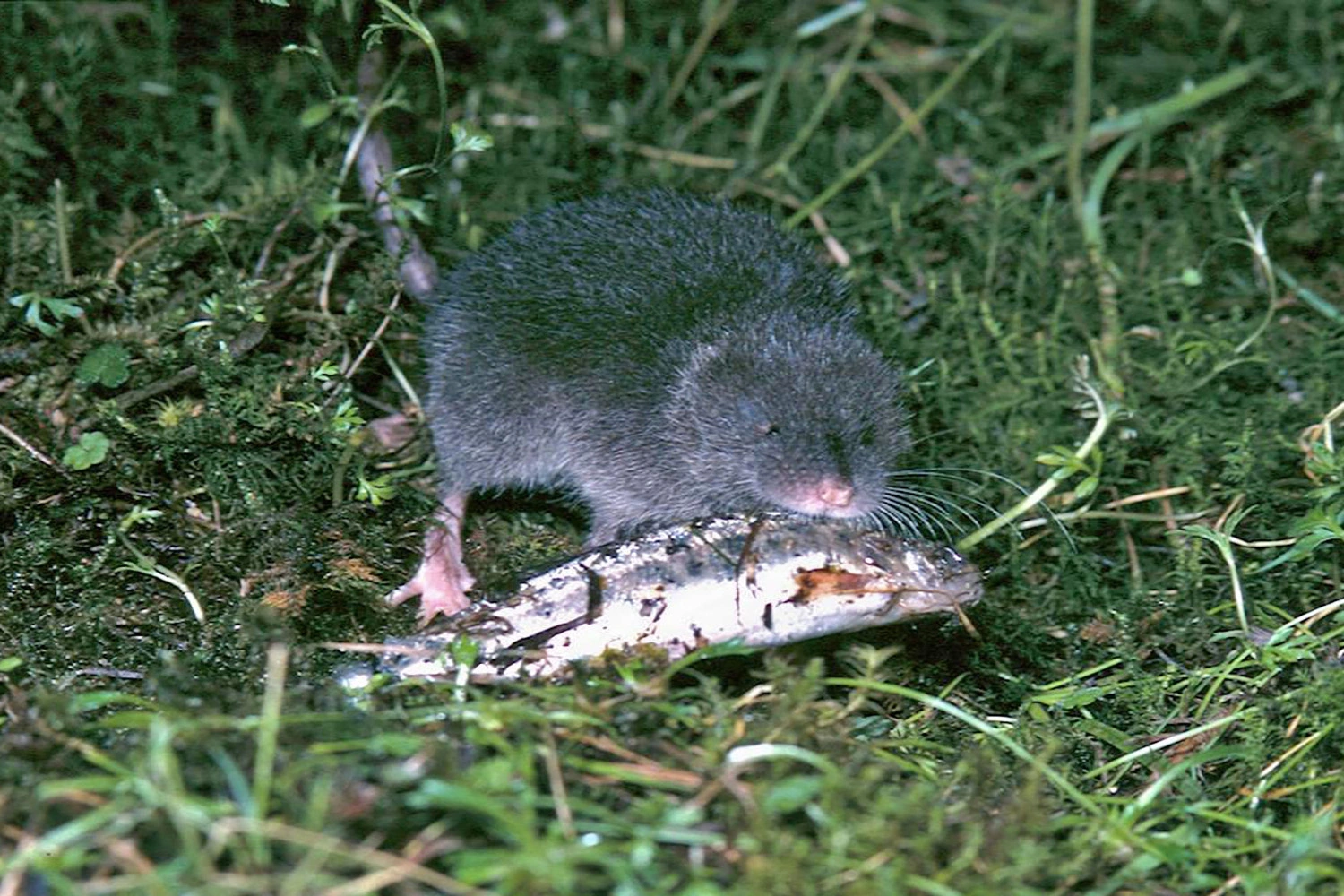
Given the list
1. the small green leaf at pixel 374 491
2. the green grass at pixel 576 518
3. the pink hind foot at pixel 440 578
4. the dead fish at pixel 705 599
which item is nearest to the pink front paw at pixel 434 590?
the pink hind foot at pixel 440 578

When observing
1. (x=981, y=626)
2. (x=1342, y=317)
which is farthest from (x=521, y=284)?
(x=1342, y=317)

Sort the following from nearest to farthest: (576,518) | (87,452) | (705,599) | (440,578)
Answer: (705,599), (87,452), (440,578), (576,518)

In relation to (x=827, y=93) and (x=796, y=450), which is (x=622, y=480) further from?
(x=827, y=93)

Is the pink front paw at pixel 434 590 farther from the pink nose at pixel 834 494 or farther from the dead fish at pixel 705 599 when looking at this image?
the pink nose at pixel 834 494

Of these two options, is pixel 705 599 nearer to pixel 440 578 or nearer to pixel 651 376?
pixel 651 376

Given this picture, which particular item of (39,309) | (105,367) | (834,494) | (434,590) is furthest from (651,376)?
(39,309)

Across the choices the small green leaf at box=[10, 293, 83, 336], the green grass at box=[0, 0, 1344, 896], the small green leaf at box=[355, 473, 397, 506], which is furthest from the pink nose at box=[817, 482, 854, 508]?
the small green leaf at box=[10, 293, 83, 336]
